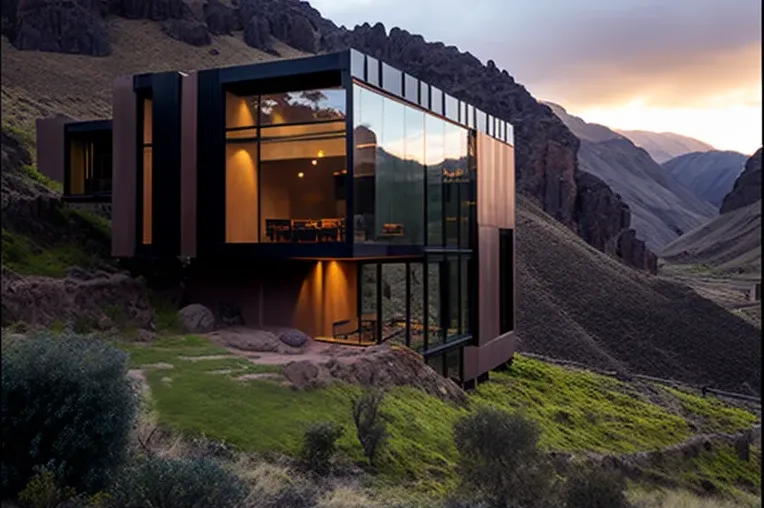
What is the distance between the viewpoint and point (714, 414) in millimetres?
27000

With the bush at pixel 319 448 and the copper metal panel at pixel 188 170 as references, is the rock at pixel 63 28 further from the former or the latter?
the bush at pixel 319 448

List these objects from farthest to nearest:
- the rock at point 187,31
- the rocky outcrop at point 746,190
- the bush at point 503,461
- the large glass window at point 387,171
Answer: the rocky outcrop at point 746,190, the rock at point 187,31, the large glass window at point 387,171, the bush at point 503,461

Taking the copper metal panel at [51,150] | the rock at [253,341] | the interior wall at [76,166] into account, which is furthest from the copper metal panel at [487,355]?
the copper metal panel at [51,150]

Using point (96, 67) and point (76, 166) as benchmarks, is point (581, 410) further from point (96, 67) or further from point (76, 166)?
point (96, 67)

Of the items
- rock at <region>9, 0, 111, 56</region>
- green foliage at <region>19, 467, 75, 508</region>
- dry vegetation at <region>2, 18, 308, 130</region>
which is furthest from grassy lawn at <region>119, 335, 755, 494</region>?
rock at <region>9, 0, 111, 56</region>

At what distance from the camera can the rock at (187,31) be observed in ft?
246

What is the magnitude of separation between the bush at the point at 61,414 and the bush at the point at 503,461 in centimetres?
451

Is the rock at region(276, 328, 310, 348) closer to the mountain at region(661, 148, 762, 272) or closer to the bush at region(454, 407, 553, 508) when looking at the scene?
the bush at region(454, 407, 553, 508)

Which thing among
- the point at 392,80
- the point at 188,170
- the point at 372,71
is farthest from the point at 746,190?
the point at 188,170

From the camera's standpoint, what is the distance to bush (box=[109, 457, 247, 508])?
22.5ft

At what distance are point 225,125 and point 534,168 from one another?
240ft

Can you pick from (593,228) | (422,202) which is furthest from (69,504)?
(593,228)

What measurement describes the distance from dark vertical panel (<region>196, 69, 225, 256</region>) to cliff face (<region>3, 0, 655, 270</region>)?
44670mm

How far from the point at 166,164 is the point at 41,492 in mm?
12006
